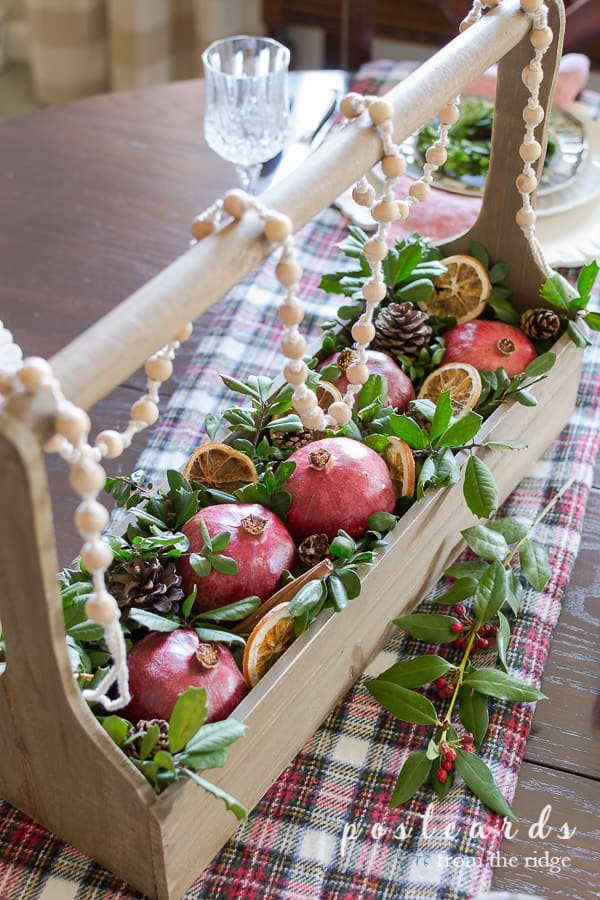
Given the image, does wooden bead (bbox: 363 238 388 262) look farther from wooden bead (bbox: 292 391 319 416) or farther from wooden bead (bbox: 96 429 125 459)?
wooden bead (bbox: 96 429 125 459)

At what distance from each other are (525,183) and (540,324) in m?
0.13

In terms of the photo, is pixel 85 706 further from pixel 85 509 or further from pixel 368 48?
pixel 368 48

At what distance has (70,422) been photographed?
0.52 metres

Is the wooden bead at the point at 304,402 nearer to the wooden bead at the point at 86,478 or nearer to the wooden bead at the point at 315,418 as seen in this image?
the wooden bead at the point at 315,418

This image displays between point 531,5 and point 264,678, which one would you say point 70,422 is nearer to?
point 264,678

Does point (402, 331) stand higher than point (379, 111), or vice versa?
point (379, 111)

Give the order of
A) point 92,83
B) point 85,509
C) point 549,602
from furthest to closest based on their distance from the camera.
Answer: point 92,83 < point 549,602 < point 85,509

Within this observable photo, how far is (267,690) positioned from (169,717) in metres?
0.07

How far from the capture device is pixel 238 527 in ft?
2.55

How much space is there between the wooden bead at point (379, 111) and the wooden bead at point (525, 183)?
0.31 meters

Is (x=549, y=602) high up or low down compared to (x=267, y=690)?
down

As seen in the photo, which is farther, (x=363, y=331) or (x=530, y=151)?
(x=530, y=151)

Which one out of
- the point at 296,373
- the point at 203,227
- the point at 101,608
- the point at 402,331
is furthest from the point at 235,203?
the point at 402,331

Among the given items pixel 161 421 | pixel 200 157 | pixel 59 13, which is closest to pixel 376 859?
pixel 161 421
